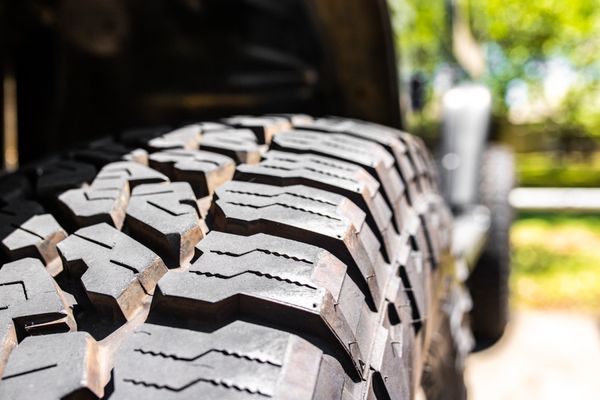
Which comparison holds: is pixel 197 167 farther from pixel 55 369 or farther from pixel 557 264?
pixel 557 264

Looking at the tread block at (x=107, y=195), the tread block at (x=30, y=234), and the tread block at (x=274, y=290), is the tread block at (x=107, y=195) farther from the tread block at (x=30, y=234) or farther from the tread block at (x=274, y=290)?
the tread block at (x=274, y=290)

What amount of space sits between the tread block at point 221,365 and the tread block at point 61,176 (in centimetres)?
42

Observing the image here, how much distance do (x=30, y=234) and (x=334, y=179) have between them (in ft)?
1.46

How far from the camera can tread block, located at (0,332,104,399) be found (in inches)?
21.9

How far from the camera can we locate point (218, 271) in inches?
27.9

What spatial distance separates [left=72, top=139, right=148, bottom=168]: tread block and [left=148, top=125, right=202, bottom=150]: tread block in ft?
0.10

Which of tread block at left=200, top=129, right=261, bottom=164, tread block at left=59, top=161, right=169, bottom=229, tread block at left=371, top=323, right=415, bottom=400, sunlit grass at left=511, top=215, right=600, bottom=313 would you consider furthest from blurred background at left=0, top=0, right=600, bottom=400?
tread block at left=371, top=323, right=415, bottom=400

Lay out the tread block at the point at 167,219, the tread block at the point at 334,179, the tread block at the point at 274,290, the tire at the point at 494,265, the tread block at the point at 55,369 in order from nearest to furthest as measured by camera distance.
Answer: the tread block at the point at 55,369
the tread block at the point at 274,290
the tread block at the point at 167,219
the tread block at the point at 334,179
the tire at the point at 494,265

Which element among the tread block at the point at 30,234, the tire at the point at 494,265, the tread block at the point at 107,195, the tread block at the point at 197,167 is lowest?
the tire at the point at 494,265

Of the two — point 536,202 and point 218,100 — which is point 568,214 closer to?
point 536,202

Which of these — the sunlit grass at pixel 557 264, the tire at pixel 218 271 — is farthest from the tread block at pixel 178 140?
the sunlit grass at pixel 557 264

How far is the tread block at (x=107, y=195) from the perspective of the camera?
0.87 meters

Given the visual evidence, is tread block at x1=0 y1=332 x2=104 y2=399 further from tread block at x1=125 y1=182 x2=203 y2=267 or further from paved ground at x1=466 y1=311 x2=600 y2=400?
paved ground at x1=466 y1=311 x2=600 y2=400

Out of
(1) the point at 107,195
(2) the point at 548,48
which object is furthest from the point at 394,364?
(2) the point at 548,48
